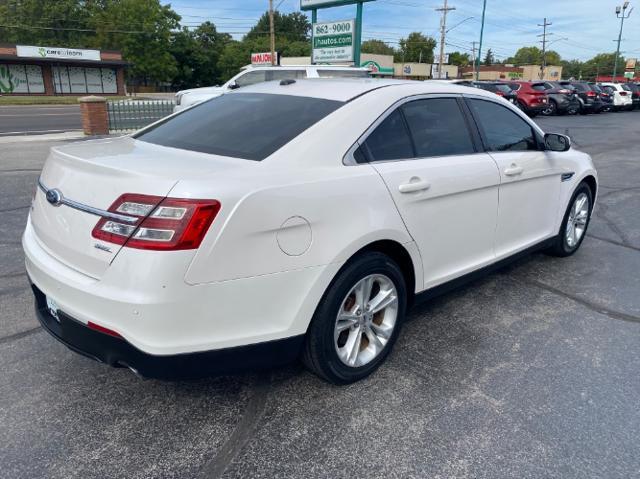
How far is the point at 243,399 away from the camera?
2773 mm

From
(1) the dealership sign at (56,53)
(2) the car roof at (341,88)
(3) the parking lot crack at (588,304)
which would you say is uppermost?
(1) the dealership sign at (56,53)

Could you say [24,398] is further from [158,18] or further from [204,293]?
[158,18]

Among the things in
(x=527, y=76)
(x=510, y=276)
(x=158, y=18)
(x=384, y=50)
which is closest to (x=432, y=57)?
(x=384, y=50)

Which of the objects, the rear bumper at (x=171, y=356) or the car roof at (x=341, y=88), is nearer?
the rear bumper at (x=171, y=356)

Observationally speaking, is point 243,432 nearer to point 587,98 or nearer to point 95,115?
point 95,115

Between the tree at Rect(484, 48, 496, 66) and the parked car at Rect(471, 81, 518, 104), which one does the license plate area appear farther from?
the tree at Rect(484, 48, 496, 66)

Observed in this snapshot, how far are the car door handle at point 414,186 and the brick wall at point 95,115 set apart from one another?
13.3m

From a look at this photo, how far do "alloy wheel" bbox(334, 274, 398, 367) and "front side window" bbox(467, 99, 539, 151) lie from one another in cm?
148

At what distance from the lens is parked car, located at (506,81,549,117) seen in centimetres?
2534

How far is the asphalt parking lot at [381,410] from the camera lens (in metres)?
2.31

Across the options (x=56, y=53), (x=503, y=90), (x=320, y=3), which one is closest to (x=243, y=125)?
(x=320, y=3)

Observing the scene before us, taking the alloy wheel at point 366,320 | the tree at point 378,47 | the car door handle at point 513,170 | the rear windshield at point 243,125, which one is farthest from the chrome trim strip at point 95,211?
the tree at point 378,47

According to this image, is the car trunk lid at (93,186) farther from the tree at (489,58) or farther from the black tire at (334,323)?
the tree at (489,58)

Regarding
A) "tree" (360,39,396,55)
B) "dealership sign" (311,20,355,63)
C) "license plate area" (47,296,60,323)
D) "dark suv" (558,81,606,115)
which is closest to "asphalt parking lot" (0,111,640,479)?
"license plate area" (47,296,60,323)
